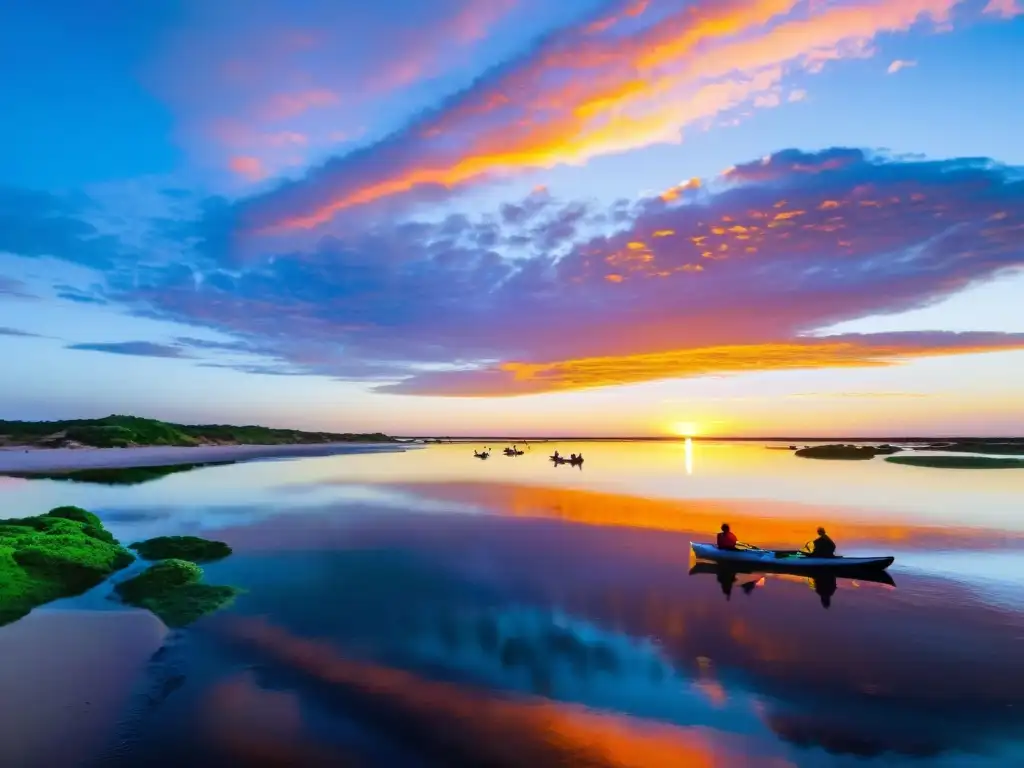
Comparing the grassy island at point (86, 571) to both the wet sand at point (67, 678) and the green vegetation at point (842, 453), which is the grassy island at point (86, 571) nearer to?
the wet sand at point (67, 678)

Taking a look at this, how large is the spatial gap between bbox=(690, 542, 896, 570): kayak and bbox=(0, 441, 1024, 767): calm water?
87cm

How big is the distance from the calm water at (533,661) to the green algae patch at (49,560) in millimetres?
1283

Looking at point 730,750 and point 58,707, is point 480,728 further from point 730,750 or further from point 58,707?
point 58,707

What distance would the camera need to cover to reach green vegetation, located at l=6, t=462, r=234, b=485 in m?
68.7

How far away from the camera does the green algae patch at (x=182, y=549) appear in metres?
30.8

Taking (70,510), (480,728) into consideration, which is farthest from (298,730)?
(70,510)

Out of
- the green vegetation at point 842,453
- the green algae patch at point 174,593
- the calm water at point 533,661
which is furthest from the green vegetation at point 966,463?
the green algae patch at point 174,593

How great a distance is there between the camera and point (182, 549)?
103 feet

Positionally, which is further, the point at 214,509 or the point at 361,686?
the point at 214,509

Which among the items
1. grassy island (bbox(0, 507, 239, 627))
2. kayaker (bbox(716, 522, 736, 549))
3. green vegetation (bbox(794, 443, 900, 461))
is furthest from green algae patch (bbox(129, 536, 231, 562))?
green vegetation (bbox(794, 443, 900, 461))

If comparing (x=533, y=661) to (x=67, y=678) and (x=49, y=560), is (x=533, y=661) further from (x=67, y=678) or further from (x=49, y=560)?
(x=49, y=560)

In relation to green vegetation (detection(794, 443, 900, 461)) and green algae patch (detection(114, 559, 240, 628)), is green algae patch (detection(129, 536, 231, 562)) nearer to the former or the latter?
green algae patch (detection(114, 559, 240, 628))

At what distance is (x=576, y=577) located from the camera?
1132 inches

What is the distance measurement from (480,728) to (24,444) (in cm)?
16020
